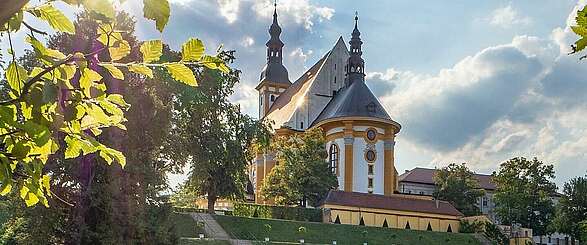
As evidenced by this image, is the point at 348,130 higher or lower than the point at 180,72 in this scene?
higher

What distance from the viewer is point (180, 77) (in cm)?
216

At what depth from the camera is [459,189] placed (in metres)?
63.7

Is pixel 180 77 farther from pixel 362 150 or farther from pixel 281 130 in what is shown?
pixel 281 130

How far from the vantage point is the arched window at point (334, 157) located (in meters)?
61.4

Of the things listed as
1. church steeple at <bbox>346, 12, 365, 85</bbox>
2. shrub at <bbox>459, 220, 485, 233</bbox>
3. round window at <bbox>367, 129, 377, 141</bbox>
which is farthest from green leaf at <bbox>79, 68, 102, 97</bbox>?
→ church steeple at <bbox>346, 12, 365, 85</bbox>

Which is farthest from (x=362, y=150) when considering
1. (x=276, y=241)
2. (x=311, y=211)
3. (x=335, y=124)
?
(x=276, y=241)

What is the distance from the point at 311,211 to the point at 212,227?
10.4 m

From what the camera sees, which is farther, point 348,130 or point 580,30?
point 348,130

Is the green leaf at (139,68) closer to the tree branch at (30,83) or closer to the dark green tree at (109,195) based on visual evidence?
the tree branch at (30,83)

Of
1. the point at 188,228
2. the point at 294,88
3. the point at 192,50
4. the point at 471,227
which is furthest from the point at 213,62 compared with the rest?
the point at 294,88

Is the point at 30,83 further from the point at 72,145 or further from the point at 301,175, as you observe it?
the point at 301,175

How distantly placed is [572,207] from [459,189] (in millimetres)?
10555

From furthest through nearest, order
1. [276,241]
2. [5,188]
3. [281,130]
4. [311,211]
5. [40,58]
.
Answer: [281,130], [311,211], [276,241], [5,188], [40,58]

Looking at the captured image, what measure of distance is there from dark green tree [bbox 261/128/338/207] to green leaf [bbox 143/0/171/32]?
5068 centimetres
